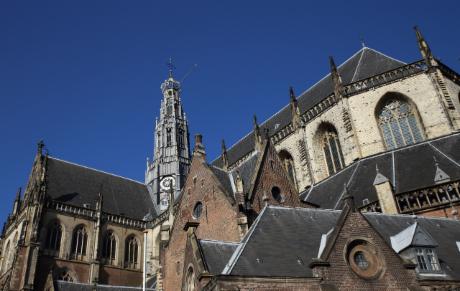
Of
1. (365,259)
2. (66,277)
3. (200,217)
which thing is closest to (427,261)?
(365,259)

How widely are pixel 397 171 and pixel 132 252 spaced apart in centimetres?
2236

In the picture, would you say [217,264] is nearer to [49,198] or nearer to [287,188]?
[287,188]

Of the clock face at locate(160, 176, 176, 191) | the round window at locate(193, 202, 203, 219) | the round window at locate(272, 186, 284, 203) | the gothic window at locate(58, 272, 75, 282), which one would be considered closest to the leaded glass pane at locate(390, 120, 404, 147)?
the round window at locate(272, 186, 284, 203)

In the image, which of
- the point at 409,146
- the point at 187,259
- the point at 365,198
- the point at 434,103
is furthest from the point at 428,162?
the point at 187,259

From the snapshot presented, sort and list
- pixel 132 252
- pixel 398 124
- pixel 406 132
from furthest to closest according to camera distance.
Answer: pixel 132 252, pixel 398 124, pixel 406 132

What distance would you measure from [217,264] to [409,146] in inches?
679

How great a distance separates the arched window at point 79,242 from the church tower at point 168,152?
30.3ft

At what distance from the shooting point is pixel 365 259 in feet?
42.7

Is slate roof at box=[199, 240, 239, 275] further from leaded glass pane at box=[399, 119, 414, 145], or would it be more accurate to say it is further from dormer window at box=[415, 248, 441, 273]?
leaded glass pane at box=[399, 119, 414, 145]

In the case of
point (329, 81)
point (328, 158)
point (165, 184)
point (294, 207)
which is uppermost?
point (329, 81)

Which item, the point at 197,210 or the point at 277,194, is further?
the point at 197,210

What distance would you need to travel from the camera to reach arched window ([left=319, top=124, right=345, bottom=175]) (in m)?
29.9

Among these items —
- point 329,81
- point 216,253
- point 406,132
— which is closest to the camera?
point 216,253

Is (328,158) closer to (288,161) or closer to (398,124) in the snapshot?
(288,161)
